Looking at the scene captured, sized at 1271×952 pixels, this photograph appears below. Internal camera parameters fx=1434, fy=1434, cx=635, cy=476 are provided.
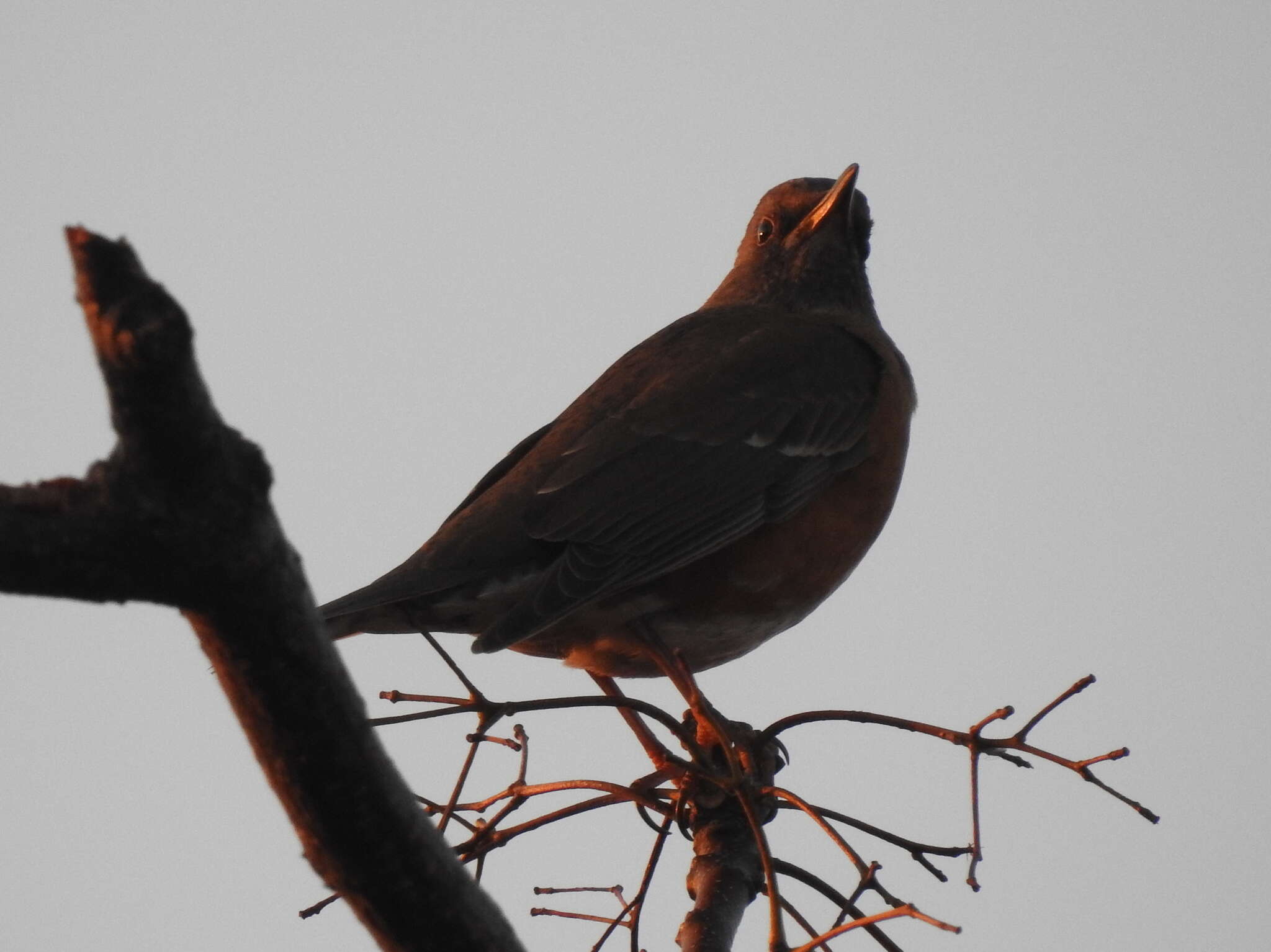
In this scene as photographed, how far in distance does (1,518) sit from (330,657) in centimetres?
47

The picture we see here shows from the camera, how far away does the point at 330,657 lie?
79.2 inches

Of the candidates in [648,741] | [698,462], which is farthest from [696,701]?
[698,462]

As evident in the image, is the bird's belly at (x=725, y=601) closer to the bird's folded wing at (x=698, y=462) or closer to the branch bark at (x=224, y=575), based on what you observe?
the bird's folded wing at (x=698, y=462)

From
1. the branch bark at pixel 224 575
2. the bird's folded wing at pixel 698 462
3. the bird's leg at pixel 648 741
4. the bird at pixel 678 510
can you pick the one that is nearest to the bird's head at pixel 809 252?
the bird at pixel 678 510

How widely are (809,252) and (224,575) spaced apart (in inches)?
194

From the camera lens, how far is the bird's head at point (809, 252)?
256 inches

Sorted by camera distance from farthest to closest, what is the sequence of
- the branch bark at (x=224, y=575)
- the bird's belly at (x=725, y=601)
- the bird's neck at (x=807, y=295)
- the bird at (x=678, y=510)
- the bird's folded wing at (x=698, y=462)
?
the bird's neck at (x=807, y=295), the bird's belly at (x=725, y=601), the bird's folded wing at (x=698, y=462), the bird at (x=678, y=510), the branch bark at (x=224, y=575)

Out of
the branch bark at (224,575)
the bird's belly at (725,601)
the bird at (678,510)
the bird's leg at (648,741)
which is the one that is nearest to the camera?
the branch bark at (224,575)

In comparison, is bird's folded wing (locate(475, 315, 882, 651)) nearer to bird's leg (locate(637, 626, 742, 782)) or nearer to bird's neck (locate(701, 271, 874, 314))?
bird's leg (locate(637, 626, 742, 782))

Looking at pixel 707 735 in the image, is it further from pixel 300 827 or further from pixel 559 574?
pixel 300 827

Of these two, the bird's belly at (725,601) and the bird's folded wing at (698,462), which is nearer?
the bird's folded wing at (698,462)

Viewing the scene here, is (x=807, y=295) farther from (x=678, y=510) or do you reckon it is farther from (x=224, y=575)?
(x=224, y=575)

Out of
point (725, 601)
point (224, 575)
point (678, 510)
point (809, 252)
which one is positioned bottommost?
point (224, 575)

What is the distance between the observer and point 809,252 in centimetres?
652
